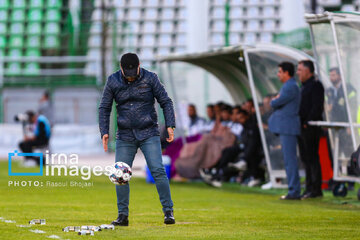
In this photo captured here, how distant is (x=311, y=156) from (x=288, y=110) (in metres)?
0.80

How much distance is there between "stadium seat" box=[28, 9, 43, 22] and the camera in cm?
5994

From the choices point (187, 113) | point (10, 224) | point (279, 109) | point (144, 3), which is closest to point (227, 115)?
point (187, 113)

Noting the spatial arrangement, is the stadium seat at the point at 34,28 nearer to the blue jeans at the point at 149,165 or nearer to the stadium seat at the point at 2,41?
the stadium seat at the point at 2,41

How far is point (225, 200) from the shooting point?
14586mm

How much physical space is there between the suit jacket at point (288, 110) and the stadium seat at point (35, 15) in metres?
46.2

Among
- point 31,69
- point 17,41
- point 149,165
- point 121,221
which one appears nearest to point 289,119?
point 149,165

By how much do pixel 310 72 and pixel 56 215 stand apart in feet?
16.6

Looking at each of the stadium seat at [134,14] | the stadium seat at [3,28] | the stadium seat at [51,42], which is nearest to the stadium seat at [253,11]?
the stadium seat at [134,14]

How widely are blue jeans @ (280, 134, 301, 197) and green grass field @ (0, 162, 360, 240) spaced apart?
350 mm

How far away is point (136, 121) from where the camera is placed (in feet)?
34.7

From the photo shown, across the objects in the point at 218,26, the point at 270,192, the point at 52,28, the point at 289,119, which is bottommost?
the point at 270,192

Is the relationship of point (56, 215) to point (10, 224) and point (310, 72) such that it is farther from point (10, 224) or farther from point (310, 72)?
point (310, 72)

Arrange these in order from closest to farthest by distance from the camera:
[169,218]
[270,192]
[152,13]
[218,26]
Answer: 1. [169,218]
2. [270,192]
3. [218,26]
4. [152,13]

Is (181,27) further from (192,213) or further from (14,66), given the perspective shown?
(192,213)
